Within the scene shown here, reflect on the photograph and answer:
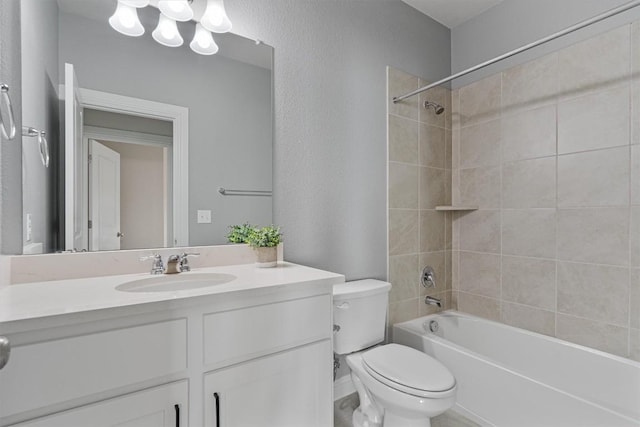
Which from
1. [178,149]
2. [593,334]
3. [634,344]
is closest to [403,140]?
[178,149]

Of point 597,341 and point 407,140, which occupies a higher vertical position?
point 407,140

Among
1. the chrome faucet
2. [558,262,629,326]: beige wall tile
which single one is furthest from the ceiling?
the chrome faucet

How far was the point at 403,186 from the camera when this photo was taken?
2.21 metres

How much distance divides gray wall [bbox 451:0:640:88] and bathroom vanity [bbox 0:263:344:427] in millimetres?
1982

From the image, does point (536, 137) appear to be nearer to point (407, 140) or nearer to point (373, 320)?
point (407, 140)

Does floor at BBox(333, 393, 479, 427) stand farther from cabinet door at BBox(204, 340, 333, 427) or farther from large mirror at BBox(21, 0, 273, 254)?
large mirror at BBox(21, 0, 273, 254)

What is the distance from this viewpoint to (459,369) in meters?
1.77

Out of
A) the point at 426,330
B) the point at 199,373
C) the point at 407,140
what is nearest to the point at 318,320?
the point at 199,373

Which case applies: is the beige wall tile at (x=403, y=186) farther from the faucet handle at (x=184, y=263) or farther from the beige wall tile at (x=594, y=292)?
the faucet handle at (x=184, y=263)

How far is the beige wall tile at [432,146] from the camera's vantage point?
2.33 metres

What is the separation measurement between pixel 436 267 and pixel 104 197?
209cm

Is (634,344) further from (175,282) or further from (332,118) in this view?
(175,282)

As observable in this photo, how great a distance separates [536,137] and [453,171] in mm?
600

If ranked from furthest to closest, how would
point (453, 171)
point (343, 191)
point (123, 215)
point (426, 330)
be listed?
1. point (453, 171)
2. point (426, 330)
3. point (343, 191)
4. point (123, 215)
